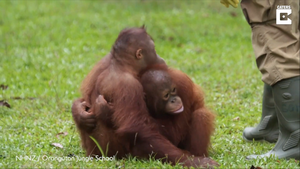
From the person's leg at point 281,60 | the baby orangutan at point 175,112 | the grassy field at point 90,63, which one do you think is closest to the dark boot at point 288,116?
the person's leg at point 281,60

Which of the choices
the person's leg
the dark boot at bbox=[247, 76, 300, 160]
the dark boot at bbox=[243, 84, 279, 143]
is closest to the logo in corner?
the person's leg

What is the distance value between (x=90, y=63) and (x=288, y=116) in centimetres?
477

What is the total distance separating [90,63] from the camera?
27.9 ft

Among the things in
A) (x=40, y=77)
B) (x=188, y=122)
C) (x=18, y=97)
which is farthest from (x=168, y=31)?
(x=188, y=122)

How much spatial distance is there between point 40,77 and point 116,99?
3998 mm

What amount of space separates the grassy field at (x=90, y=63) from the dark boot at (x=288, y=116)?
24 cm

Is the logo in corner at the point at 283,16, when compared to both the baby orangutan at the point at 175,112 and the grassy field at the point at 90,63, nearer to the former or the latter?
the baby orangutan at the point at 175,112

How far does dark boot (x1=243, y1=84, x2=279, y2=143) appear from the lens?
5.19 meters

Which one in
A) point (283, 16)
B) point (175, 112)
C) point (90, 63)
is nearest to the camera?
point (175, 112)

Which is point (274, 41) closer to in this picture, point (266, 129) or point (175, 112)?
point (175, 112)

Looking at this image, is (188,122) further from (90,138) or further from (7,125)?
(7,125)

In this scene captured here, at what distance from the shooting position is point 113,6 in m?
12.4

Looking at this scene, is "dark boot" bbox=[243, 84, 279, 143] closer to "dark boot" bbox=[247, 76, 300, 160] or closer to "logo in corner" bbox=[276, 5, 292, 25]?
"dark boot" bbox=[247, 76, 300, 160]

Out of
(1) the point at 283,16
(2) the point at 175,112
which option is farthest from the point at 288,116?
(2) the point at 175,112
